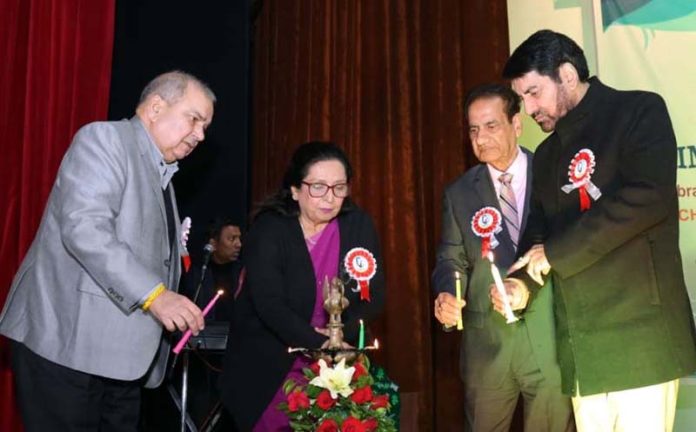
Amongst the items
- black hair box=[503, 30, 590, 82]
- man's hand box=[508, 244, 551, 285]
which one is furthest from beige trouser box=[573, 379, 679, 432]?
black hair box=[503, 30, 590, 82]

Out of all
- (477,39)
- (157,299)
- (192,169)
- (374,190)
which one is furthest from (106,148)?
(477,39)

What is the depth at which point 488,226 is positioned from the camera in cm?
254

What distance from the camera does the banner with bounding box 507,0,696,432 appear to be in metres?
3.26

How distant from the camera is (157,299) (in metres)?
1.92

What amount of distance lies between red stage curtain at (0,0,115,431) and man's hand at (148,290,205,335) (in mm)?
1095

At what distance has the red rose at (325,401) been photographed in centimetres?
175

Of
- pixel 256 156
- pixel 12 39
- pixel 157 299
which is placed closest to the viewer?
pixel 157 299

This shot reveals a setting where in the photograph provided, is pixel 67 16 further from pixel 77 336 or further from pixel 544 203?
pixel 544 203

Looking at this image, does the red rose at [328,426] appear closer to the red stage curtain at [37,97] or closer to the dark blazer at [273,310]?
the dark blazer at [273,310]

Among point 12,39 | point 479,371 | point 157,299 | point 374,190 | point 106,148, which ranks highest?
point 12,39

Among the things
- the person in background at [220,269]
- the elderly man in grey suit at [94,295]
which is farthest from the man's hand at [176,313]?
the person in background at [220,269]

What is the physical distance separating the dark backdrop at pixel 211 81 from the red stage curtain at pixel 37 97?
2.20ft

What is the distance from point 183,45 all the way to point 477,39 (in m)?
1.59

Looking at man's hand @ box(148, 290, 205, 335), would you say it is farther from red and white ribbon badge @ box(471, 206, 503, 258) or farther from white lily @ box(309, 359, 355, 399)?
red and white ribbon badge @ box(471, 206, 503, 258)
